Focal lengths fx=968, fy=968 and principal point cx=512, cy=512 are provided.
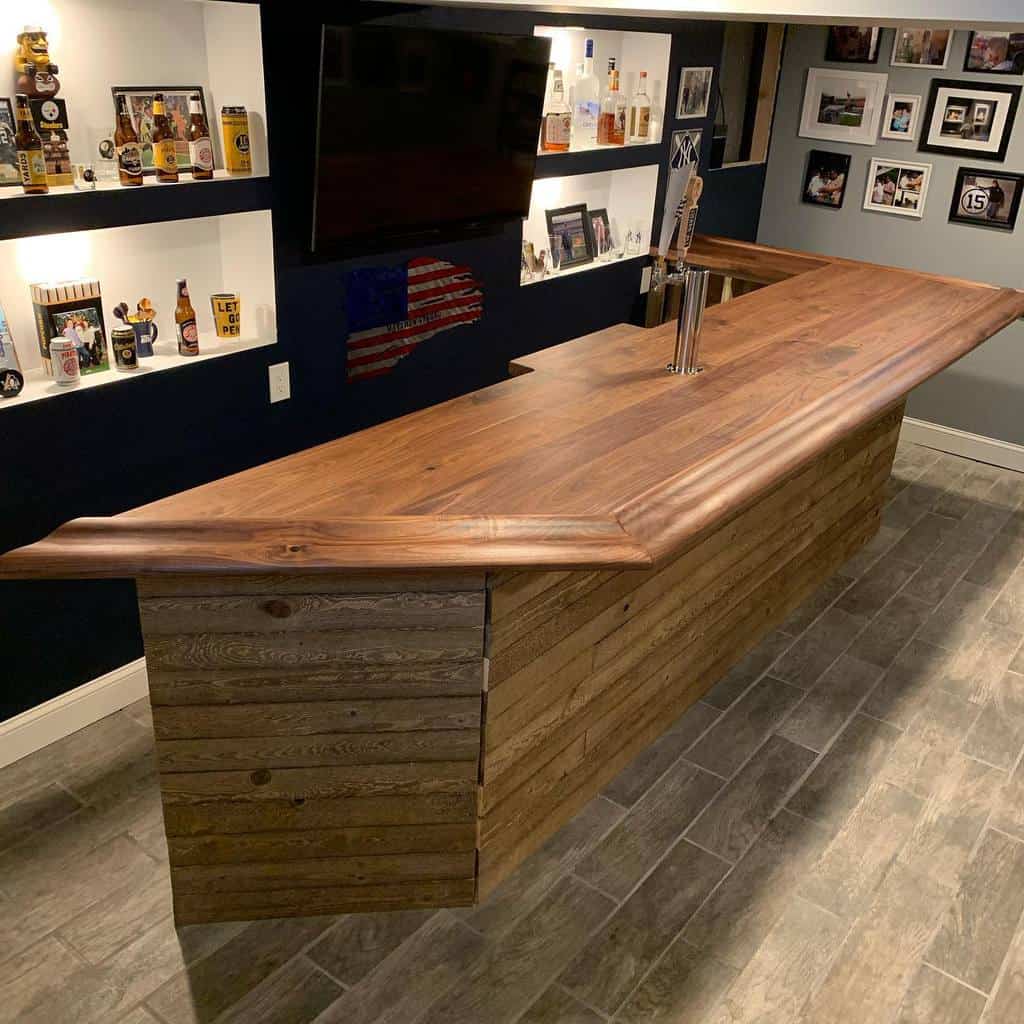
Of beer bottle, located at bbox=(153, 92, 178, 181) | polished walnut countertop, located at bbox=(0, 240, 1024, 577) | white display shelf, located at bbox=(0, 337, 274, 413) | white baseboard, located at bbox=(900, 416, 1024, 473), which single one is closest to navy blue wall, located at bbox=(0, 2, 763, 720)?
white display shelf, located at bbox=(0, 337, 274, 413)

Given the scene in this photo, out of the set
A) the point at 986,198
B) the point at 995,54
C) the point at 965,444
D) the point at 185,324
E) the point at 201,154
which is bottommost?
the point at 965,444

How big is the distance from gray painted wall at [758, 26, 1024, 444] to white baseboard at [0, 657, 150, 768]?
12.5 ft

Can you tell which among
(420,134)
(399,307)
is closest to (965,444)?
(399,307)

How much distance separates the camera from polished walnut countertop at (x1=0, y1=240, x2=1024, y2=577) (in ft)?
5.17

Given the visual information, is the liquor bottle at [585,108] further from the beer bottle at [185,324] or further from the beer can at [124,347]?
the beer can at [124,347]

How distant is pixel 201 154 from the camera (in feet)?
Answer: 8.32

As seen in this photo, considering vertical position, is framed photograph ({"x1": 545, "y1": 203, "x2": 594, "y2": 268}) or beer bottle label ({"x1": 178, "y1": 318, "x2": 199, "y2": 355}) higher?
framed photograph ({"x1": 545, "y1": 203, "x2": 594, "y2": 268})

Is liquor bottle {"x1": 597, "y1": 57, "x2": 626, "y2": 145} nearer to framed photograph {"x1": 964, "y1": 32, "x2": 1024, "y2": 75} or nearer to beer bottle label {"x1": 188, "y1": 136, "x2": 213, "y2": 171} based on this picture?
framed photograph {"x1": 964, "y1": 32, "x2": 1024, "y2": 75}

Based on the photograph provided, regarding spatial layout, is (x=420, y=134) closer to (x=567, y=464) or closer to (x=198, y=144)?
(x=198, y=144)

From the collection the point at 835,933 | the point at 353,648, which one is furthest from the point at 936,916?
the point at 353,648

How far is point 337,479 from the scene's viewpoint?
6.17 feet

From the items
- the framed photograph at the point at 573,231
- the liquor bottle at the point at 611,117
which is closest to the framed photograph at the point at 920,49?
the liquor bottle at the point at 611,117

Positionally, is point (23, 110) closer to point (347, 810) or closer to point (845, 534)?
point (347, 810)

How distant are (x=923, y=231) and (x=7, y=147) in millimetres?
3893
